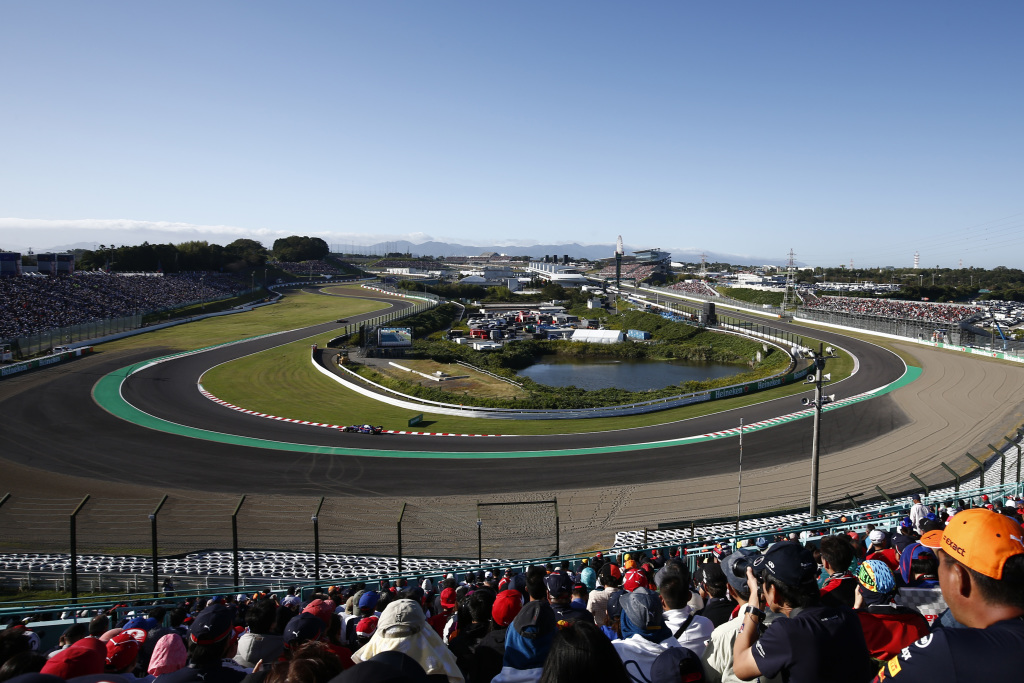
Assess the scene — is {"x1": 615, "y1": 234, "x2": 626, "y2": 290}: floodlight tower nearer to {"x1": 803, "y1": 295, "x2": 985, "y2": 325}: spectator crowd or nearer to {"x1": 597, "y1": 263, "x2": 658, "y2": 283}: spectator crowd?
{"x1": 597, "y1": 263, "x2": 658, "y2": 283}: spectator crowd

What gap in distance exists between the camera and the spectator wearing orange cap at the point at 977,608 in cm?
214

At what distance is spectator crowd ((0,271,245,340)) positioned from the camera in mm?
48000

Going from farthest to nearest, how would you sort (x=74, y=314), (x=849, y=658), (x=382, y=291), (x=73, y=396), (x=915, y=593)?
(x=382, y=291) < (x=74, y=314) < (x=73, y=396) < (x=915, y=593) < (x=849, y=658)

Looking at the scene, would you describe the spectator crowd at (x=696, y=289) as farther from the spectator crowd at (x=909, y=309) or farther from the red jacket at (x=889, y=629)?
the red jacket at (x=889, y=629)

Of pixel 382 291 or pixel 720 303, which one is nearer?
pixel 720 303

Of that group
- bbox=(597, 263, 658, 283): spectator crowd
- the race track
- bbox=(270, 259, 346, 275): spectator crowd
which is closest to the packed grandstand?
the race track

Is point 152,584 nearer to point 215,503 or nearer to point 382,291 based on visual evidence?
point 215,503

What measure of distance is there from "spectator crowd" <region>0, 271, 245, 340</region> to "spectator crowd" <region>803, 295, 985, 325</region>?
76.3 m

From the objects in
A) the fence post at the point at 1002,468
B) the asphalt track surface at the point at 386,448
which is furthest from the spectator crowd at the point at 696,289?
the fence post at the point at 1002,468

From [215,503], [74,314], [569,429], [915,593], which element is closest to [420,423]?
[569,429]

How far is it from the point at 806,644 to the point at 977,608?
2.72 ft

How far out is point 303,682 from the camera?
2.42 metres

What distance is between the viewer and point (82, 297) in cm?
5772

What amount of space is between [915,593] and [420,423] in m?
25.5
